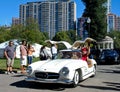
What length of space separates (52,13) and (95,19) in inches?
2670

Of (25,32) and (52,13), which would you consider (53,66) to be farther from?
(52,13)

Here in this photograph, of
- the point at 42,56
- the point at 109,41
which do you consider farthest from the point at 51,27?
the point at 42,56

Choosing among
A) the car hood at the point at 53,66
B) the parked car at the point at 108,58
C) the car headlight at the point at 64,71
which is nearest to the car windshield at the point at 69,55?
the car hood at the point at 53,66

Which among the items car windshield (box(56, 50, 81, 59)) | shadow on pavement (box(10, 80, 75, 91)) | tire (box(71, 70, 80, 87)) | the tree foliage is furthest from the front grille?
the tree foliage

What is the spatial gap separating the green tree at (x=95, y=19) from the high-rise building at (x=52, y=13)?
5159cm

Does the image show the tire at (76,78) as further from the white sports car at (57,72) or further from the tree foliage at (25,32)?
the tree foliage at (25,32)

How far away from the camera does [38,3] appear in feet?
402

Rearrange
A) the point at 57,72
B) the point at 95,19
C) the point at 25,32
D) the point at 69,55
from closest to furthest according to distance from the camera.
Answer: the point at 57,72 → the point at 69,55 → the point at 95,19 → the point at 25,32

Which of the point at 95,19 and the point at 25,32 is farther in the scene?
the point at 25,32

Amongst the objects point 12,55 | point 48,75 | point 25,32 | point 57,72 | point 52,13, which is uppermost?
point 52,13

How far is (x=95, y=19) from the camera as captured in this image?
55.9 m

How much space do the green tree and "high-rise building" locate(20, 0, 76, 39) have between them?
169 ft

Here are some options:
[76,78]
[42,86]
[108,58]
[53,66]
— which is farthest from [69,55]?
[108,58]

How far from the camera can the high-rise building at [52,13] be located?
11262 cm
